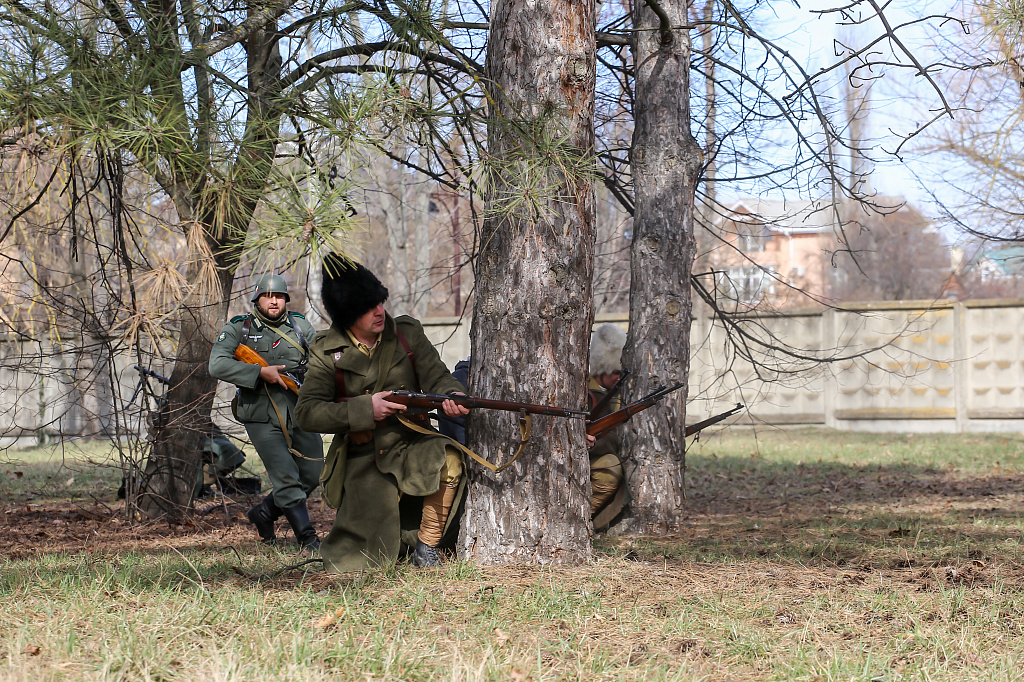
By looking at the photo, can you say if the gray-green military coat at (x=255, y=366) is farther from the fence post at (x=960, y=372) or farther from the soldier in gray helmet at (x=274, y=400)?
the fence post at (x=960, y=372)

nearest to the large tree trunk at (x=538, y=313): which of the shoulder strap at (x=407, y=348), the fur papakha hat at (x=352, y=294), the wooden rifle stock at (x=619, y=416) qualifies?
the shoulder strap at (x=407, y=348)

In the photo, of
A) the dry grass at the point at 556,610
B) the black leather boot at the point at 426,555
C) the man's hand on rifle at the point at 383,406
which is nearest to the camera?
the dry grass at the point at 556,610

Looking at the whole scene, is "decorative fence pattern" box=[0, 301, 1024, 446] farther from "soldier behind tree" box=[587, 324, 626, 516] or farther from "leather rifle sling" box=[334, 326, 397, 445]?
"leather rifle sling" box=[334, 326, 397, 445]

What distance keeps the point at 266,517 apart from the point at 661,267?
3.03m

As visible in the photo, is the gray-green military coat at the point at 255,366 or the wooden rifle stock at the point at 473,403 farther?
the gray-green military coat at the point at 255,366

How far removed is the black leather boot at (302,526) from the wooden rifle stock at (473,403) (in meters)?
1.35

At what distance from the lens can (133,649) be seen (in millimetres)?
2982

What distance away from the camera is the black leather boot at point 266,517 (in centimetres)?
557

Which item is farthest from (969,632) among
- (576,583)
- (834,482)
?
(834,482)

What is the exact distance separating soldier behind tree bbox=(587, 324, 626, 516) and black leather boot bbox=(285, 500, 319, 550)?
1.76 metres

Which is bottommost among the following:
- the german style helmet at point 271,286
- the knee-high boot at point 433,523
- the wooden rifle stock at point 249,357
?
the knee-high boot at point 433,523

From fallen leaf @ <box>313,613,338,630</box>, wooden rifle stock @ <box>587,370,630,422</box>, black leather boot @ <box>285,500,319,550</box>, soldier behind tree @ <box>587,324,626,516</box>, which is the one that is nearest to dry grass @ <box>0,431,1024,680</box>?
fallen leaf @ <box>313,613,338,630</box>

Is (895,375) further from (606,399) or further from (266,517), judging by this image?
(266,517)

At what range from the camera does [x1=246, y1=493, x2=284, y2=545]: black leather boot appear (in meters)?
5.57
